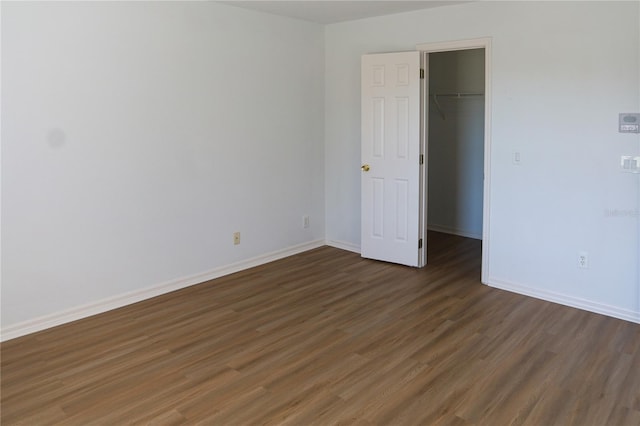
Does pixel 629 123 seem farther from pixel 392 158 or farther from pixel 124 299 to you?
pixel 124 299

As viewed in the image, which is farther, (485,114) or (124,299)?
(485,114)

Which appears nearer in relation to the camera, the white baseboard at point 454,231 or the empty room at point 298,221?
the empty room at point 298,221

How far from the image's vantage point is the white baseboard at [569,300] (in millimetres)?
3928

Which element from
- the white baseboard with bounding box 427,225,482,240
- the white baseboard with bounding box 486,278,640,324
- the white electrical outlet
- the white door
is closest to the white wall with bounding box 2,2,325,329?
the white door

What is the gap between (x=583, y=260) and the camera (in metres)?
4.12

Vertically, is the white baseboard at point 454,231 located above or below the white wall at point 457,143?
below

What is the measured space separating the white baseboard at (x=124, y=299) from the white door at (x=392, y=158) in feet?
3.40

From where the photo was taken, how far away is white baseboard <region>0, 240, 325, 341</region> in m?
3.69

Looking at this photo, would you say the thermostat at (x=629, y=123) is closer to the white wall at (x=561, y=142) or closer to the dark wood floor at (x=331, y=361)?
the white wall at (x=561, y=142)

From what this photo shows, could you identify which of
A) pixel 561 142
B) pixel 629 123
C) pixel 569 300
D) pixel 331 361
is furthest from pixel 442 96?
pixel 331 361

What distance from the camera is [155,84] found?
426 centimetres

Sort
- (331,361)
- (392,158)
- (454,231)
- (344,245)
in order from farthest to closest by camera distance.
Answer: (454,231) < (344,245) < (392,158) < (331,361)

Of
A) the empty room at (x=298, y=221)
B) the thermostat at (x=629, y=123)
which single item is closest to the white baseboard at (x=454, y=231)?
the empty room at (x=298, y=221)

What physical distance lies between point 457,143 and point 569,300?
9.20 feet
